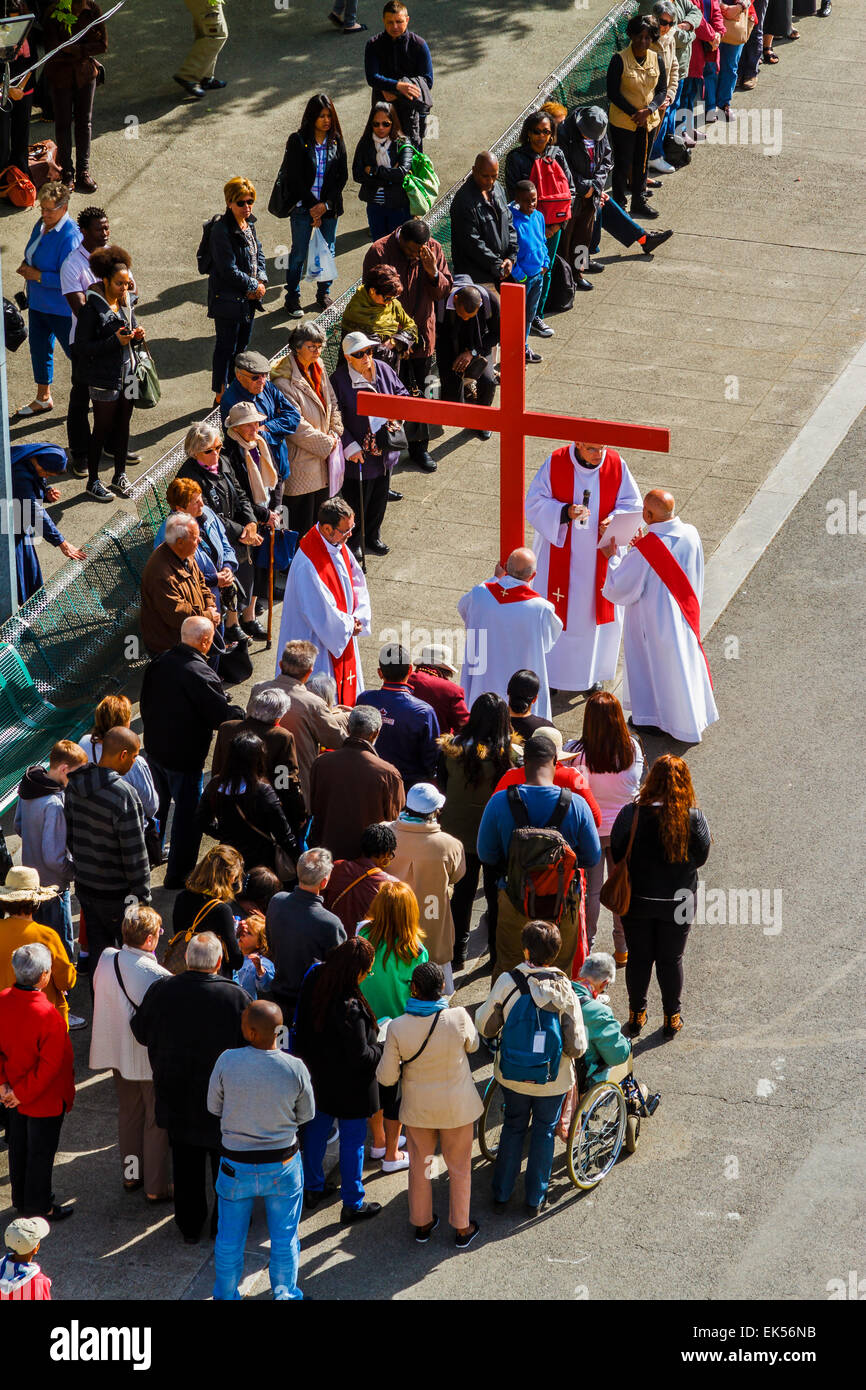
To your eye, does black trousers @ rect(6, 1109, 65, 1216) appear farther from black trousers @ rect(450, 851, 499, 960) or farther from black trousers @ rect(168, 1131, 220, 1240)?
black trousers @ rect(450, 851, 499, 960)

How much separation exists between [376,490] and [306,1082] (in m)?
6.57

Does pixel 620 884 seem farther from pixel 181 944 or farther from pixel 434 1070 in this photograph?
pixel 181 944

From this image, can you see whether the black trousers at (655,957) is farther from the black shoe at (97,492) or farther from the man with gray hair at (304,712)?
the black shoe at (97,492)

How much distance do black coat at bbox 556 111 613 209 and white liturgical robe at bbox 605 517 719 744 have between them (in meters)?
5.85

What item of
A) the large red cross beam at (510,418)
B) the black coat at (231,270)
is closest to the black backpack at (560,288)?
the black coat at (231,270)

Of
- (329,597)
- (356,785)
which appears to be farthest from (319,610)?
(356,785)

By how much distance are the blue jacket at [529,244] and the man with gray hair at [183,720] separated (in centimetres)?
A: 636

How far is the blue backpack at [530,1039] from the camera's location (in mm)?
Result: 8102

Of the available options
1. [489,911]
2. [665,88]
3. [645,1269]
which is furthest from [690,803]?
[665,88]

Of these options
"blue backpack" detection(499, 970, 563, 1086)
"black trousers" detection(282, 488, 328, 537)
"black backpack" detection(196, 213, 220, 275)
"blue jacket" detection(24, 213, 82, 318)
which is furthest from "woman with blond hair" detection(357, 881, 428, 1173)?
"black backpack" detection(196, 213, 220, 275)

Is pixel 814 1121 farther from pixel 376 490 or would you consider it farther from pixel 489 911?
pixel 376 490

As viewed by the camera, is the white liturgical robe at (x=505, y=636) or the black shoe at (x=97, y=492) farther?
the black shoe at (x=97, y=492)

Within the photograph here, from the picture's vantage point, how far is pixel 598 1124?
8.58 metres

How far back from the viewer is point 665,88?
721 inches
